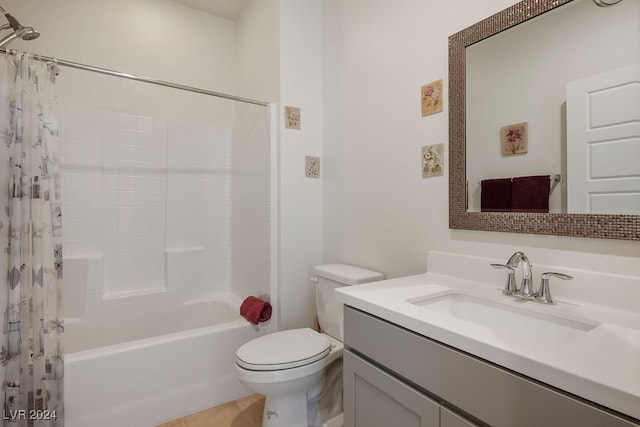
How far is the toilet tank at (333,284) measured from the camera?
1.57 meters

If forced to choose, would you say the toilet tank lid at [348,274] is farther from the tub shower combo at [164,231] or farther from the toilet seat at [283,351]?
the tub shower combo at [164,231]

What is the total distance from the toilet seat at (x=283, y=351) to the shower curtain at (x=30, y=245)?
82cm

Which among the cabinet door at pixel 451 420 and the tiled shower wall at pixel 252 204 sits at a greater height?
the tiled shower wall at pixel 252 204

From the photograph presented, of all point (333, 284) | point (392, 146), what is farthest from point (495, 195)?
point (333, 284)

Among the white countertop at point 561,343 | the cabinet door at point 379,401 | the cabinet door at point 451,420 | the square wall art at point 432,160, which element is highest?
the square wall art at point 432,160

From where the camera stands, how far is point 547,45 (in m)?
1.05

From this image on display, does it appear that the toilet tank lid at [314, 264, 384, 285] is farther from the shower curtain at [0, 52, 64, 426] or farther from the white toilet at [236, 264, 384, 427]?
the shower curtain at [0, 52, 64, 426]

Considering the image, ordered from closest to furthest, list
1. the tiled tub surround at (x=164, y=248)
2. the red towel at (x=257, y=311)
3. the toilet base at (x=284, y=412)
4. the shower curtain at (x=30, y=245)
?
the shower curtain at (x=30, y=245)
the toilet base at (x=284, y=412)
the tiled tub surround at (x=164, y=248)
the red towel at (x=257, y=311)

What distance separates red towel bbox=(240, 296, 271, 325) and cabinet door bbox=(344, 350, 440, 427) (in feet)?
3.00

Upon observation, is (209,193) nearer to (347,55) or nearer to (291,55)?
(291,55)

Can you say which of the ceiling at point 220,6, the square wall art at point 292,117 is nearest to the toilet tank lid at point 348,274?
the square wall art at point 292,117

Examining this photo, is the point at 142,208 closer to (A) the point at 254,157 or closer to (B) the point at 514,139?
(A) the point at 254,157

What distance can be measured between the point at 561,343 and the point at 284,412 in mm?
1145

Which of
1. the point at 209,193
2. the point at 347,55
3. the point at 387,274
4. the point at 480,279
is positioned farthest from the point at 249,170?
the point at 480,279
